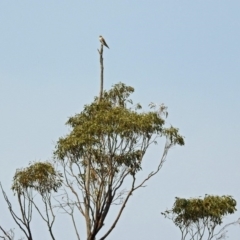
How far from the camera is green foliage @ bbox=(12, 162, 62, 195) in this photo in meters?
18.8

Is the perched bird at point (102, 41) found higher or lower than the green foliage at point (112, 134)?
higher

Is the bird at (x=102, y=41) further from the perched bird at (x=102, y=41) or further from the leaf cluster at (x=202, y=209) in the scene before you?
the leaf cluster at (x=202, y=209)

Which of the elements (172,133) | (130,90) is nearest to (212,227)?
(172,133)

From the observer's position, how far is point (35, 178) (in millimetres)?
18781

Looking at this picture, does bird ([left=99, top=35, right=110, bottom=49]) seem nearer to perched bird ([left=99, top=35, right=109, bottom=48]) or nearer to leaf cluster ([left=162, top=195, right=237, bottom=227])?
perched bird ([left=99, top=35, right=109, bottom=48])

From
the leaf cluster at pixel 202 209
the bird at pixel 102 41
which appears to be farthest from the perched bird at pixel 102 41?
the leaf cluster at pixel 202 209

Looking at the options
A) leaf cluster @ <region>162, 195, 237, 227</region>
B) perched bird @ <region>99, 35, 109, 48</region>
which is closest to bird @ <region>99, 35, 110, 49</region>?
perched bird @ <region>99, 35, 109, 48</region>

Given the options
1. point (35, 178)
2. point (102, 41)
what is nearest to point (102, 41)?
point (102, 41)

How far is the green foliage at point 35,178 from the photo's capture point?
18750mm

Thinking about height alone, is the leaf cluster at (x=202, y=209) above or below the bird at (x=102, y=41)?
below

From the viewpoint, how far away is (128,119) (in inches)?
730

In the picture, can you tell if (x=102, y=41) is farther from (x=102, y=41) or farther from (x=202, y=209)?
(x=202, y=209)

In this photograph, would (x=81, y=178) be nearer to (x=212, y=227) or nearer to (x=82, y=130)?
(x=82, y=130)

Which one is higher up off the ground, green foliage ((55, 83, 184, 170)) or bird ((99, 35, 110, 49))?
bird ((99, 35, 110, 49))
